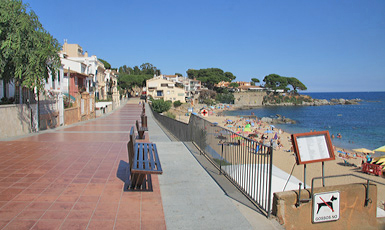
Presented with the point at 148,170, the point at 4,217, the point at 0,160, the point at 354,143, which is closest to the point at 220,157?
the point at 148,170

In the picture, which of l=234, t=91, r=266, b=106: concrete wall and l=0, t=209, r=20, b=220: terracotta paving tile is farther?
l=234, t=91, r=266, b=106: concrete wall

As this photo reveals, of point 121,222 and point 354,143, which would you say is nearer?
point 121,222

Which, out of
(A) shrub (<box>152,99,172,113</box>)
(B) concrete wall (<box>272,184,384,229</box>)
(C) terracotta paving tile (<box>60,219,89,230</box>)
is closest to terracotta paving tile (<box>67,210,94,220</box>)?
(C) terracotta paving tile (<box>60,219,89,230</box>)

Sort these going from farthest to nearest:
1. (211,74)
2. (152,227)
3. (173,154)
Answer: (211,74) → (173,154) → (152,227)

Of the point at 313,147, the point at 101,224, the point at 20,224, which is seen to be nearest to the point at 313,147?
the point at 313,147

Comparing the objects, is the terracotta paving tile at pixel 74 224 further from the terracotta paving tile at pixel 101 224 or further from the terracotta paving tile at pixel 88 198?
the terracotta paving tile at pixel 88 198

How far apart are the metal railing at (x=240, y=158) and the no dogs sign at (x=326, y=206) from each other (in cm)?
69

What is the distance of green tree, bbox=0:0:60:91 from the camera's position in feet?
39.4

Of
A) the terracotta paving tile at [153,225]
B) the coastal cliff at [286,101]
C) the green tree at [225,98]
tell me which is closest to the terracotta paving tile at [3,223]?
the terracotta paving tile at [153,225]

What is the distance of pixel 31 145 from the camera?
985 centimetres

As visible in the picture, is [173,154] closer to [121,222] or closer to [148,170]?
[148,170]

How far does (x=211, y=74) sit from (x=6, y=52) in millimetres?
117325

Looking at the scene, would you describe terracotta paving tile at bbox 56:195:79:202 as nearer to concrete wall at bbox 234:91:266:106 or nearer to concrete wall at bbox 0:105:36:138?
concrete wall at bbox 0:105:36:138

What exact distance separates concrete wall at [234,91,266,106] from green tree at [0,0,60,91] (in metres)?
110
